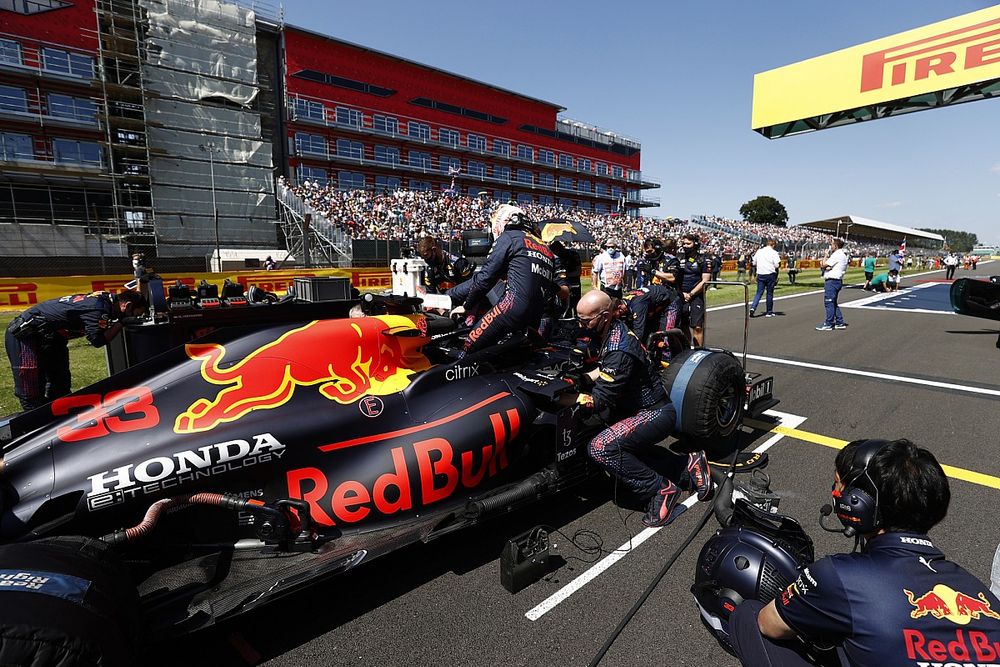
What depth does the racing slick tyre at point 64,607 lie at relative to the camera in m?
1.58

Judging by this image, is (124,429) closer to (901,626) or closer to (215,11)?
(901,626)

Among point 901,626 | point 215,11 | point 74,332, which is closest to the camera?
point 901,626

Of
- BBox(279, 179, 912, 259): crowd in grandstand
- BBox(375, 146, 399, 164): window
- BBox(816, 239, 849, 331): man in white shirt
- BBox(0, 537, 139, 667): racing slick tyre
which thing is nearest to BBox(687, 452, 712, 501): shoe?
BBox(0, 537, 139, 667): racing slick tyre

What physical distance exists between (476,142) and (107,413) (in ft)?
164

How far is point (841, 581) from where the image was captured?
4.88 ft

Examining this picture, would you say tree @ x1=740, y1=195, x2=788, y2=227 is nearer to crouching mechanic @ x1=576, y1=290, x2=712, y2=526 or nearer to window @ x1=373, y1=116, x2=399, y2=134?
window @ x1=373, y1=116, x2=399, y2=134

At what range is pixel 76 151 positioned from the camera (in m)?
27.6

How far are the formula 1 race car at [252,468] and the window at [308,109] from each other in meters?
38.7

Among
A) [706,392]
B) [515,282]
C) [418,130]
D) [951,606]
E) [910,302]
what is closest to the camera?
[951,606]

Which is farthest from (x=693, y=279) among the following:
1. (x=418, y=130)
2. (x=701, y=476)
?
(x=418, y=130)

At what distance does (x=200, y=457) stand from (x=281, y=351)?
712mm

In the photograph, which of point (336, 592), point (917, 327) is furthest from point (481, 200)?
point (336, 592)

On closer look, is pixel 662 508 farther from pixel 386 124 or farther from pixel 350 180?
pixel 386 124

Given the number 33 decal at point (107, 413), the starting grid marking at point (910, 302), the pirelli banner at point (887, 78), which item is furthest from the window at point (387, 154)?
the number 33 decal at point (107, 413)
